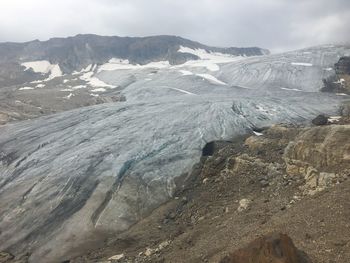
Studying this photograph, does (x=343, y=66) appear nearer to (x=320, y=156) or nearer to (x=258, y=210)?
(x=320, y=156)

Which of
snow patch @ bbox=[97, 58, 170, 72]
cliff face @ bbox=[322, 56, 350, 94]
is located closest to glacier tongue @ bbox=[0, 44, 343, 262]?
cliff face @ bbox=[322, 56, 350, 94]

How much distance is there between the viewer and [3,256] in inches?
770

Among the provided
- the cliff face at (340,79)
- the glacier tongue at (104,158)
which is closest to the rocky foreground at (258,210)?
the glacier tongue at (104,158)

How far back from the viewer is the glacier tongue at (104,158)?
67.4 feet

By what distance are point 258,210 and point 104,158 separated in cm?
990

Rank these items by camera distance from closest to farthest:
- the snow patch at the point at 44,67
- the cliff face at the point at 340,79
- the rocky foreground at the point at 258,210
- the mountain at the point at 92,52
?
the rocky foreground at the point at 258,210, the cliff face at the point at 340,79, the mountain at the point at 92,52, the snow patch at the point at 44,67

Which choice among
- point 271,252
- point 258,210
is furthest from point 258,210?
point 271,252

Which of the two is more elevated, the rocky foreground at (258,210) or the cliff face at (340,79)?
the cliff face at (340,79)

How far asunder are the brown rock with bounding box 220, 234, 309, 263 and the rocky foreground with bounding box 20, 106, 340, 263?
0.07 feet

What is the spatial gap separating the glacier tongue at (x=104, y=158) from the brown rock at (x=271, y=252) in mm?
9699

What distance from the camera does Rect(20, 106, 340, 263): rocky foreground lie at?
12.5 m

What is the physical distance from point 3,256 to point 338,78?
3252 cm

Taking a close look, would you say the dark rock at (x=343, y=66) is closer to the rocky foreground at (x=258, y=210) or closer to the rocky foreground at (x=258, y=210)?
the rocky foreground at (x=258, y=210)

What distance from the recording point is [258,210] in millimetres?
16797
